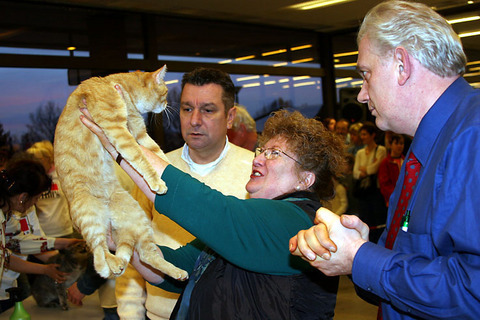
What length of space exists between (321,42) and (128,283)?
7744 millimetres

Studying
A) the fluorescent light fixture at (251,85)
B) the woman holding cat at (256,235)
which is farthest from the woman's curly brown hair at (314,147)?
the fluorescent light fixture at (251,85)

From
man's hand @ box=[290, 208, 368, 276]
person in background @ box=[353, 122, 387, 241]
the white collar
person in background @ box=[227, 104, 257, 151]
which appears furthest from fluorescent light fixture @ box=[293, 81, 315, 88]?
man's hand @ box=[290, 208, 368, 276]

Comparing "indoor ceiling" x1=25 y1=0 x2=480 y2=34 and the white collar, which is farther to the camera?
"indoor ceiling" x1=25 y1=0 x2=480 y2=34

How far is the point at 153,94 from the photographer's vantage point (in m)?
1.65

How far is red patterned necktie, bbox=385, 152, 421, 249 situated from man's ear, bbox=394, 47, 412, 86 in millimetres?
228

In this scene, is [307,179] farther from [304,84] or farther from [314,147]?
[304,84]

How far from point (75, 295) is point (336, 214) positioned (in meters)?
2.04

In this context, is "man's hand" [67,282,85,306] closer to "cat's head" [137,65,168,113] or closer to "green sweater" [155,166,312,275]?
"cat's head" [137,65,168,113]

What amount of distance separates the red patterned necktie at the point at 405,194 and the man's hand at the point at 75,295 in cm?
213

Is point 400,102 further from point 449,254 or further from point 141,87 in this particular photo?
point 141,87

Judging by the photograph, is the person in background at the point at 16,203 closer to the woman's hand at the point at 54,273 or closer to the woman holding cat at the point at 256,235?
the woman's hand at the point at 54,273

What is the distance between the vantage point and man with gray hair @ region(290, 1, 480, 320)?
87 cm

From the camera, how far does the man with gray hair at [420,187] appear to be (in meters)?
0.87

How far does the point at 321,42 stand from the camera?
897cm
